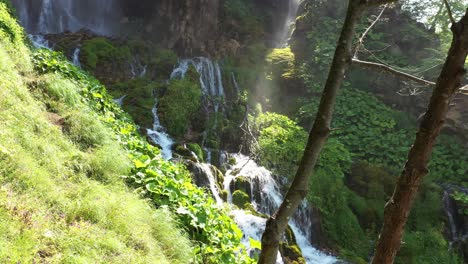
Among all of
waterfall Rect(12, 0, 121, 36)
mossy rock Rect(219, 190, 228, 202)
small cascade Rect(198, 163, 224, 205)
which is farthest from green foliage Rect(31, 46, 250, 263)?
waterfall Rect(12, 0, 121, 36)

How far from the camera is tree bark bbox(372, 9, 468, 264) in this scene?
2.54 meters

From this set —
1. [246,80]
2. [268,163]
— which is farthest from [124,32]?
[268,163]

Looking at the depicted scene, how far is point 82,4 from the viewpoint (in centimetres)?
2083

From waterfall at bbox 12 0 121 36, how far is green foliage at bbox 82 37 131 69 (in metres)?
4.79

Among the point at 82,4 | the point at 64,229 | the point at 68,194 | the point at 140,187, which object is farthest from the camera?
the point at 82,4

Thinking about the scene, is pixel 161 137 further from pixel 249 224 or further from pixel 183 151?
pixel 249 224

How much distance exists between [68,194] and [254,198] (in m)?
8.65

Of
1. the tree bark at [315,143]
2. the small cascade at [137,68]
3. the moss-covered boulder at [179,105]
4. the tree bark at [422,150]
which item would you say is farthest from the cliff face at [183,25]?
the tree bark at [422,150]

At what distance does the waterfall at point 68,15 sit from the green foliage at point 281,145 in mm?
13385

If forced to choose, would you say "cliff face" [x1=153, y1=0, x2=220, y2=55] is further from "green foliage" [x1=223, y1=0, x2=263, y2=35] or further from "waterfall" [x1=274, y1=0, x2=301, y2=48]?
"waterfall" [x1=274, y1=0, x2=301, y2=48]

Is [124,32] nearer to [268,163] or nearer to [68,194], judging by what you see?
[268,163]

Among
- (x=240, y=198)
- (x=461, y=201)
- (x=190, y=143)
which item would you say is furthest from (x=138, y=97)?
(x=461, y=201)

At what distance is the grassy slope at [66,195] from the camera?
2836 millimetres

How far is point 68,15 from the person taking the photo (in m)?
20.1
